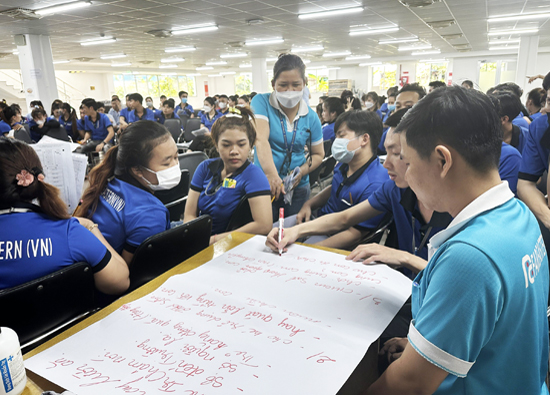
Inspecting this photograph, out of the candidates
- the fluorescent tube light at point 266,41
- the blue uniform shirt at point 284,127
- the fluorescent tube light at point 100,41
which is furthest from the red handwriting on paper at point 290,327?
the fluorescent tube light at point 100,41

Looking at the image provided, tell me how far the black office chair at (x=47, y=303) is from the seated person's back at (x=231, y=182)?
999 millimetres

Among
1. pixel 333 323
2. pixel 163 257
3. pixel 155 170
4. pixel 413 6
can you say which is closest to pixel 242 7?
pixel 413 6

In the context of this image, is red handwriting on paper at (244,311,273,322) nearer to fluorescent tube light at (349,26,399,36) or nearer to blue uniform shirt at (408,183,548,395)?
blue uniform shirt at (408,183,548,395)

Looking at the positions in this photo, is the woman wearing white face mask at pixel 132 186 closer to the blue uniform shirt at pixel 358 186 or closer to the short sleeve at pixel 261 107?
the short sleeve at pixel 261 107

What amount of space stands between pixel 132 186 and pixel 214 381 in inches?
43.0

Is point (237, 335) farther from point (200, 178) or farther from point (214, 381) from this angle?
point (200, 178)

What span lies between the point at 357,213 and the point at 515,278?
121 cm

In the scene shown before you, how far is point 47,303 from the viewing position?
1091mm

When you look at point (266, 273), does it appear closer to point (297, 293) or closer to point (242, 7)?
point (297, 293)

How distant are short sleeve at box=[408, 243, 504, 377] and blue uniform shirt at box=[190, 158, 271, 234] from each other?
4.94 feet

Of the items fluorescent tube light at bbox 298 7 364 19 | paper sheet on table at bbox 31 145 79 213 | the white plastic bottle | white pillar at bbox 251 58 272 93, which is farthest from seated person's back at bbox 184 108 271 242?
white pillar at bbox 251 58 272 93

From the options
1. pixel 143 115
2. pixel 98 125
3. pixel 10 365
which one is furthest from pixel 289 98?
pixel 143 115

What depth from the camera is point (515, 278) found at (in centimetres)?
68

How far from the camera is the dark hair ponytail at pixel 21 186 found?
3.70ft
